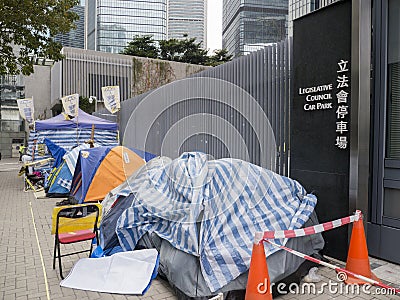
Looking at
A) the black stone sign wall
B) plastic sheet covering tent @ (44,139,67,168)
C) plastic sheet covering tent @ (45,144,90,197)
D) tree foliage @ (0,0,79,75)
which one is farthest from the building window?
plastic sheet covering tent @ (44,139,67,168)

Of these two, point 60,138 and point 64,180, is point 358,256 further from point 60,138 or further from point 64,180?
point 60,138

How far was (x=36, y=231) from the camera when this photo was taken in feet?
20.5

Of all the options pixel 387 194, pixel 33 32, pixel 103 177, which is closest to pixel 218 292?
pixel 387 194

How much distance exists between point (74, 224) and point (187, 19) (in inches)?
1433

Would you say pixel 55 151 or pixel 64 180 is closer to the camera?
pixel 64 180

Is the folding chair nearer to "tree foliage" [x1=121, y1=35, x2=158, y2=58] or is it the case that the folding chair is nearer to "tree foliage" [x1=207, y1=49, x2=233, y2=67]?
"tree foliage" [x1=207, y1=49, x2=233, y2=67]

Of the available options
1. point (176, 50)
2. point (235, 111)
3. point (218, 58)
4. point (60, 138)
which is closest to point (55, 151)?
point (60, 138)

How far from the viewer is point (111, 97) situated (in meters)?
15.1

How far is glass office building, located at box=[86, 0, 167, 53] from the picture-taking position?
38.8 metres

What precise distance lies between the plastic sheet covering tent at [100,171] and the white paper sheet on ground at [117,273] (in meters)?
4.24

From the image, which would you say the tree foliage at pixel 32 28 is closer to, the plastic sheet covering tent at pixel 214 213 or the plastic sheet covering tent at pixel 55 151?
the plastic sheet covering tent at pixel 55 151

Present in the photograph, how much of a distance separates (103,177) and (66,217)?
165 inches

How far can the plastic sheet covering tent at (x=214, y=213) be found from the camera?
3387 mm

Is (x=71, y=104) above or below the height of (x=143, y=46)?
below
